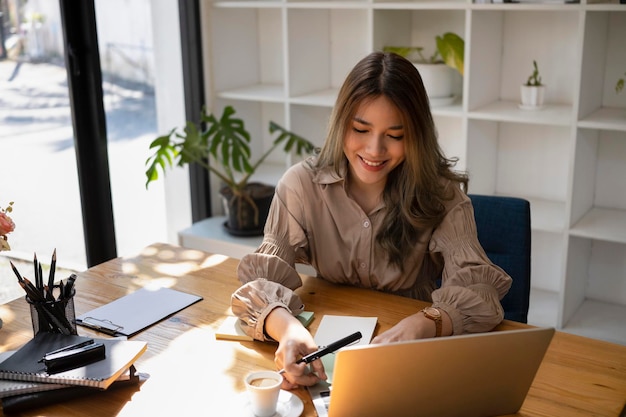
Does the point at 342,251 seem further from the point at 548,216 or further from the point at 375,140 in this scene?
the point at 548,216

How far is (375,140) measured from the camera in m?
1.81

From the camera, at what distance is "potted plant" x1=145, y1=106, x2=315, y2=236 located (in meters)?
3.04

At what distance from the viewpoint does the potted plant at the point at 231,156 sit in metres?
3.04

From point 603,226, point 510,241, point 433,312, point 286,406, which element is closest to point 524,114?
point 603,226

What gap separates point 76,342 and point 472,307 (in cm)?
86

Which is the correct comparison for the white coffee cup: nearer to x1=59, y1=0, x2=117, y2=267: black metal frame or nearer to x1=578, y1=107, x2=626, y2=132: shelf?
x1=578, y1=107, x2=626, y2=132: shelf

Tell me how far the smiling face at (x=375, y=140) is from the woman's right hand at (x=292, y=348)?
0.43 m

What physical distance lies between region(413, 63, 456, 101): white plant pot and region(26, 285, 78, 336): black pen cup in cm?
185

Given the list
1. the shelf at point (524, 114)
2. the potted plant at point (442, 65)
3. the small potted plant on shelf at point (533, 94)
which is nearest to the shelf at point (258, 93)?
the potted plant at point (442, 65)

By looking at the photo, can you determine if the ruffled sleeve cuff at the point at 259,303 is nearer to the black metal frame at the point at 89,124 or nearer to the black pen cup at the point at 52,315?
the black pen cup at the point at 52,315

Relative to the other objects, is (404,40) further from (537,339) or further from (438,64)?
(537,339)

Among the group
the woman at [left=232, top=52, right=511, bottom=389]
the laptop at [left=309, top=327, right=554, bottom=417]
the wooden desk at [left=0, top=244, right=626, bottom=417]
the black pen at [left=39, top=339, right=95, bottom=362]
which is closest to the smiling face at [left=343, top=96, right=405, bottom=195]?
the woman at [left=232, top=52, right=511, bottom=389]

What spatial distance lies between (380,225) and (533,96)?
1.24 m

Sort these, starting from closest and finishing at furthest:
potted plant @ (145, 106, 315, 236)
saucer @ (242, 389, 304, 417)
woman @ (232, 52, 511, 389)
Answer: saucer @ (242, 389, 304, 417), woman @ (232, 52, 511, 389), potted plant @ (145, 106, 315, 236)
